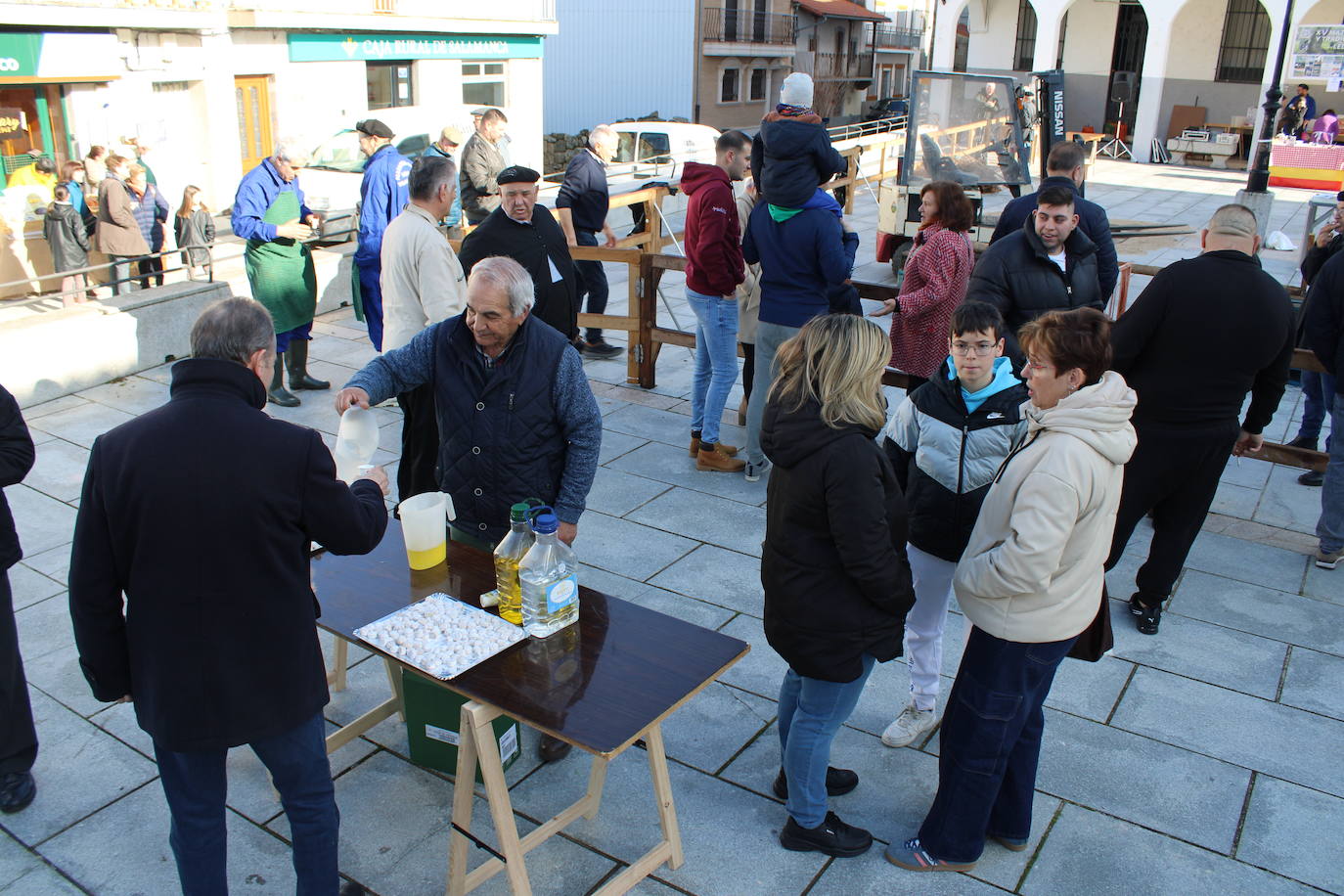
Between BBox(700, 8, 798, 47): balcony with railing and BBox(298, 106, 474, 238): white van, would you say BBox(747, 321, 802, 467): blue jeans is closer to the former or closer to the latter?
BBox(298, 106, 474, 238): white van

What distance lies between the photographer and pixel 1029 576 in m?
2.73

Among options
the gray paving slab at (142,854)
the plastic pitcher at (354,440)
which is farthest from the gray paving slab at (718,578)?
the gray paving slab at (142,854)

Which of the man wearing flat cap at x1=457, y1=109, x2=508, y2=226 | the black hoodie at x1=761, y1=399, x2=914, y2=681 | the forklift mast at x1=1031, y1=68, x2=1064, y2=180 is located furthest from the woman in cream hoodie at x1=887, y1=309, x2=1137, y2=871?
the forklift mast at x1=1031, y1=68, x2=1064, y2=180

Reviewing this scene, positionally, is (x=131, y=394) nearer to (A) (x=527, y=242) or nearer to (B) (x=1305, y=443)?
(A) (x=527, y=242)

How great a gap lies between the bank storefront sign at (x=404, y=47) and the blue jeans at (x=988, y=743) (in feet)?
62.0

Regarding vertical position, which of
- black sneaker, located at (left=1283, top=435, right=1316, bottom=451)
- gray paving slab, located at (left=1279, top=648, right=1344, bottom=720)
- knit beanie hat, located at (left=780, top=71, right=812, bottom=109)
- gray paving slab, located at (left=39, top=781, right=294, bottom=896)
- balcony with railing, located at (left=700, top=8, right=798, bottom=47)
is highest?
balcony with railing, located at (left=700, top=8, right=798, bottom=47)

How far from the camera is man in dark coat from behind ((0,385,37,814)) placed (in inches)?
119

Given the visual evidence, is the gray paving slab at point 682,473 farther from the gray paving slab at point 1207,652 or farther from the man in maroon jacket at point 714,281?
the gray paving slab at point 1207,652

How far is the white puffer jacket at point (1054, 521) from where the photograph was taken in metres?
2.69

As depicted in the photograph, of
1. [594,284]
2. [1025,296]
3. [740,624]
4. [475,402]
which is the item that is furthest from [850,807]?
[594,284]

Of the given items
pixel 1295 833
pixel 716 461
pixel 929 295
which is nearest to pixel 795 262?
pixel 929 295

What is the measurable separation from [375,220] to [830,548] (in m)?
4.90

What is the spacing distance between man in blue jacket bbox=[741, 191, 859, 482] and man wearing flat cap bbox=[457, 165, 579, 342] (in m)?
1.08

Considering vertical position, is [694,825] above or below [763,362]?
below
